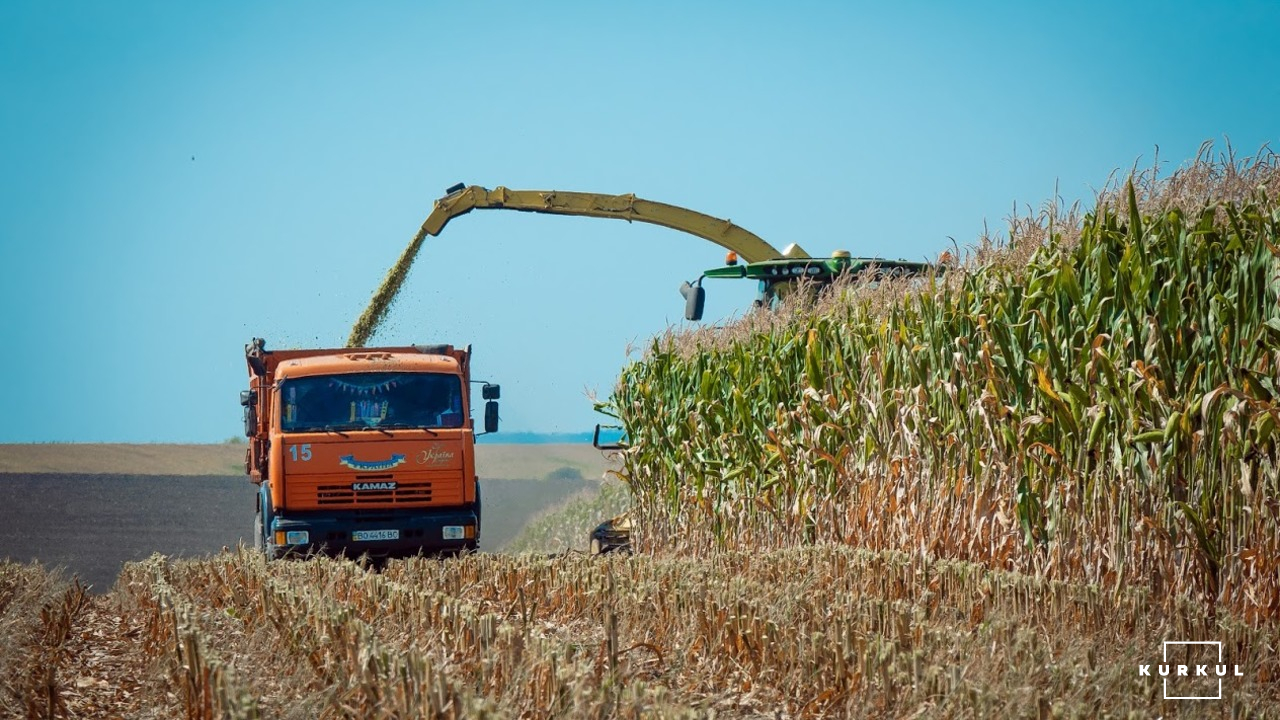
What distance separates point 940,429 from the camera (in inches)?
391

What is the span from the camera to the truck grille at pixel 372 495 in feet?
48.6

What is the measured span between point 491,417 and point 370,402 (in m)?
1.40

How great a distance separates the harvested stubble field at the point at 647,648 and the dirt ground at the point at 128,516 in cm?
1267

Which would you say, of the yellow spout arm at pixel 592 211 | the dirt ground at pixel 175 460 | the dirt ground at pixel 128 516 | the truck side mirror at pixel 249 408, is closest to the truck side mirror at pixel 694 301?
the yellow spout arm at pixel 592 211

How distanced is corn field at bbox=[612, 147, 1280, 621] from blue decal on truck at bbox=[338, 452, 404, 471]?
4.27 meters

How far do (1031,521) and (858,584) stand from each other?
120 cm

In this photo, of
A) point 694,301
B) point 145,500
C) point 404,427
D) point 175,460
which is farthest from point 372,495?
point 175,460

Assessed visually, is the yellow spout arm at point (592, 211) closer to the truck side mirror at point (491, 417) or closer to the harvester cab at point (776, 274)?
the harvester cab at point (776, 274)

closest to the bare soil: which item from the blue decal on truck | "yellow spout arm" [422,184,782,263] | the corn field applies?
the blue decal on truck

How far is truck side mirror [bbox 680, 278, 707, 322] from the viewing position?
56.7 ft

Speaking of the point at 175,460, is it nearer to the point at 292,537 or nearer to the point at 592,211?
the point at 592,211

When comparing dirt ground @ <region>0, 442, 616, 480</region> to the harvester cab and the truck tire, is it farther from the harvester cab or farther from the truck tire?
the truck tire

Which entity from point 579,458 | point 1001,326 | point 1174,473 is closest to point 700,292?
point 1001,326

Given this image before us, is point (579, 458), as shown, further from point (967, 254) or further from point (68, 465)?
point (967, 254)
